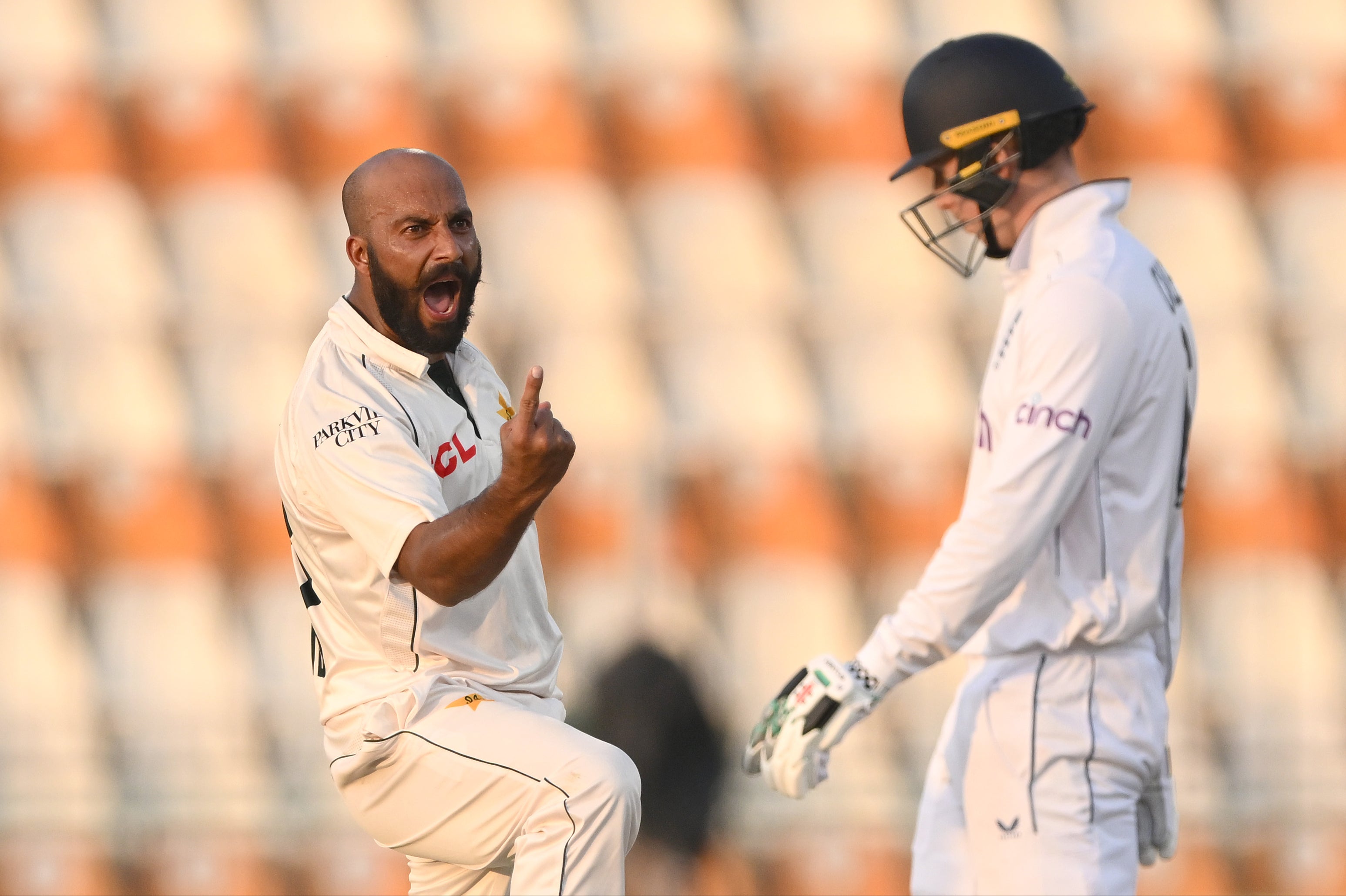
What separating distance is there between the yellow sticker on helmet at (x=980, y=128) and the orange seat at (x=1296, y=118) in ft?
7.69

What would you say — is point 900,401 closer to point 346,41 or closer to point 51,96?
point 346,41

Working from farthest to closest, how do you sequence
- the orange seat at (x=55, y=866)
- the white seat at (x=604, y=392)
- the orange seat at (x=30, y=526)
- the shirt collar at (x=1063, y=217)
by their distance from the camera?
the white seat at (x=604, y=392), the orange seat at (x=30, y=526), the orange seat at (x=55, y=866), the shirt collar at (x=1063, y=217)

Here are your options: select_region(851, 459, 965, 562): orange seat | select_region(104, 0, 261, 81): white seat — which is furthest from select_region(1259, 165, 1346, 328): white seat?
select_region(104, 0, 261, 81): white seat

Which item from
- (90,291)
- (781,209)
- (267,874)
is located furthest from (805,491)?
(90,291)

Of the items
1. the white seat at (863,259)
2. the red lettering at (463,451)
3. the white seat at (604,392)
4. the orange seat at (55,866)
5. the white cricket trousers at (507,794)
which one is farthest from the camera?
the white seat at (863,259)

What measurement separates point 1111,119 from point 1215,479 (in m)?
1.01

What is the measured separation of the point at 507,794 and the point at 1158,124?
9.64 ft

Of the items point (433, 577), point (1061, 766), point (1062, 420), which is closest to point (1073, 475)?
point (1062, 420)

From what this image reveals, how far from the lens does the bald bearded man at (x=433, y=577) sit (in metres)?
2.00

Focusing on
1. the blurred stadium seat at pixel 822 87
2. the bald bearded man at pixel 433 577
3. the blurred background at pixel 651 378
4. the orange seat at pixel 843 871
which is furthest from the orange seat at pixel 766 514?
the bald bearded man at pixel 433 577

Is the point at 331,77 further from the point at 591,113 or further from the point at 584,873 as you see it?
the point at 584,873

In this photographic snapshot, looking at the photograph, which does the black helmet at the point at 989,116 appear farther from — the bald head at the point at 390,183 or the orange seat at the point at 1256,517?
the orange seat at the point at 1256,517

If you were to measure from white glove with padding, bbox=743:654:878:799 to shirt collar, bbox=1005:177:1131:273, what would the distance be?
625mm

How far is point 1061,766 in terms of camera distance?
201 cm
